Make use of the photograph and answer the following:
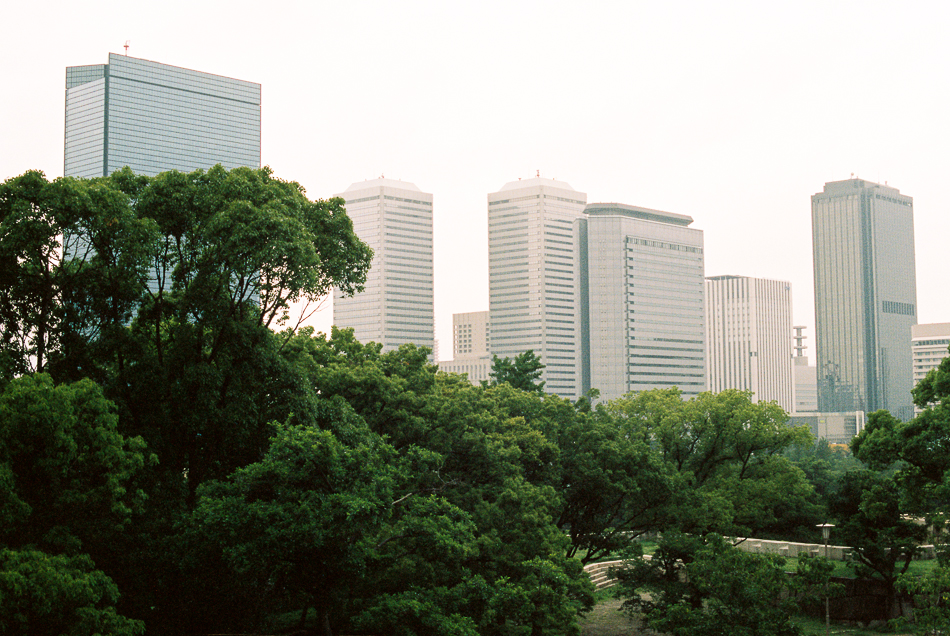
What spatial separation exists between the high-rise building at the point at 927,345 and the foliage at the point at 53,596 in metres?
185

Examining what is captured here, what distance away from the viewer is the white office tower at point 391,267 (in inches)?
6565

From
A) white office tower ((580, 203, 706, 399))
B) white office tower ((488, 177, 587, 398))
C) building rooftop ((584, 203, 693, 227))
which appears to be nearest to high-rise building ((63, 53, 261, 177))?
white office tower ((488, 177, 587, 398))

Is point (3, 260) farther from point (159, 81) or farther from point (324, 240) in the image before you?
point (159, 81)

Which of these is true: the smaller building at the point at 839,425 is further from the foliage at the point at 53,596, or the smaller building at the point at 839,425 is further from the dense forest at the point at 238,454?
the foliage at the point at 53,596

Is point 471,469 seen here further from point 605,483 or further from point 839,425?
point 839,425

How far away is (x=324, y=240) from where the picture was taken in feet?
68.1

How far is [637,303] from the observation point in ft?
532

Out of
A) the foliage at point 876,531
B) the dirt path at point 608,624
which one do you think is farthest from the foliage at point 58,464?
the foliage at point 876,531

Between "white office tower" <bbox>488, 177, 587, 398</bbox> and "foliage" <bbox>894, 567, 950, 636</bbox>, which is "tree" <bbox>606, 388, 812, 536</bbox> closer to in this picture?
"foliage" <bbox>894, 567, 950, 636</bbox>

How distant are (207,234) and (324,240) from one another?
3.33 m

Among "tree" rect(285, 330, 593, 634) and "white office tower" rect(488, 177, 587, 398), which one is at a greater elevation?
"white office tower" rect(488, 177, 587, 398)

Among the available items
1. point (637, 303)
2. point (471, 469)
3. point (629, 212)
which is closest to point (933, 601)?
point (471, 469)

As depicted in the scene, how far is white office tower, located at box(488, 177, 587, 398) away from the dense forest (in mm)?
134923

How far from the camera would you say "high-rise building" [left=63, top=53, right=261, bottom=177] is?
365 feet
